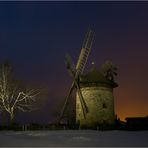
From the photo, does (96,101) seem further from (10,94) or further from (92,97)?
(10,94)

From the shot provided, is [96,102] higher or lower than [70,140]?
higher

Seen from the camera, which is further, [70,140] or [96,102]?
[96,102]

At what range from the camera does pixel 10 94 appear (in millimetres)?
37500

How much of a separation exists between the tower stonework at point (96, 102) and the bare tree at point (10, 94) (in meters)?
Result: 7.16

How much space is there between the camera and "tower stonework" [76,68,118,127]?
40969 millimetres

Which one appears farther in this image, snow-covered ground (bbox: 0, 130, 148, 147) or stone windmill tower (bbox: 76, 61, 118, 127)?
stone windmill tower (bbox: 76, 61, 118, 127)

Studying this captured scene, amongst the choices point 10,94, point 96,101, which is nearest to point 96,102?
point 96,101

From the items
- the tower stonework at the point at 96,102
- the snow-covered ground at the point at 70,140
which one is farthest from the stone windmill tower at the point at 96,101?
the snow-covered ground at the point at 70,140

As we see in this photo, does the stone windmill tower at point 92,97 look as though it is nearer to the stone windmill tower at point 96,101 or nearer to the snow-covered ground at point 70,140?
the stone windmill tower at point 96,101

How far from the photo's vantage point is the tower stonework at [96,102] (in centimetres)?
4097

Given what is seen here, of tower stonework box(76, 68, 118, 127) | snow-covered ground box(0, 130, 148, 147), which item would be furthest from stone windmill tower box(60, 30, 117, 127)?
snow-covered ground box(0, 130, 148, 147)

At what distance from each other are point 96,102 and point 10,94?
12.0m

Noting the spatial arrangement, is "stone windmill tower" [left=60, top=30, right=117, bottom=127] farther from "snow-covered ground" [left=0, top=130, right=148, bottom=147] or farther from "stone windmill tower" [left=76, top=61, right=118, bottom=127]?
"snow-covered ground" [left=0, top=130, right=148, bottom=147]

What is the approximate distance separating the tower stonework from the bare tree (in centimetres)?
716
